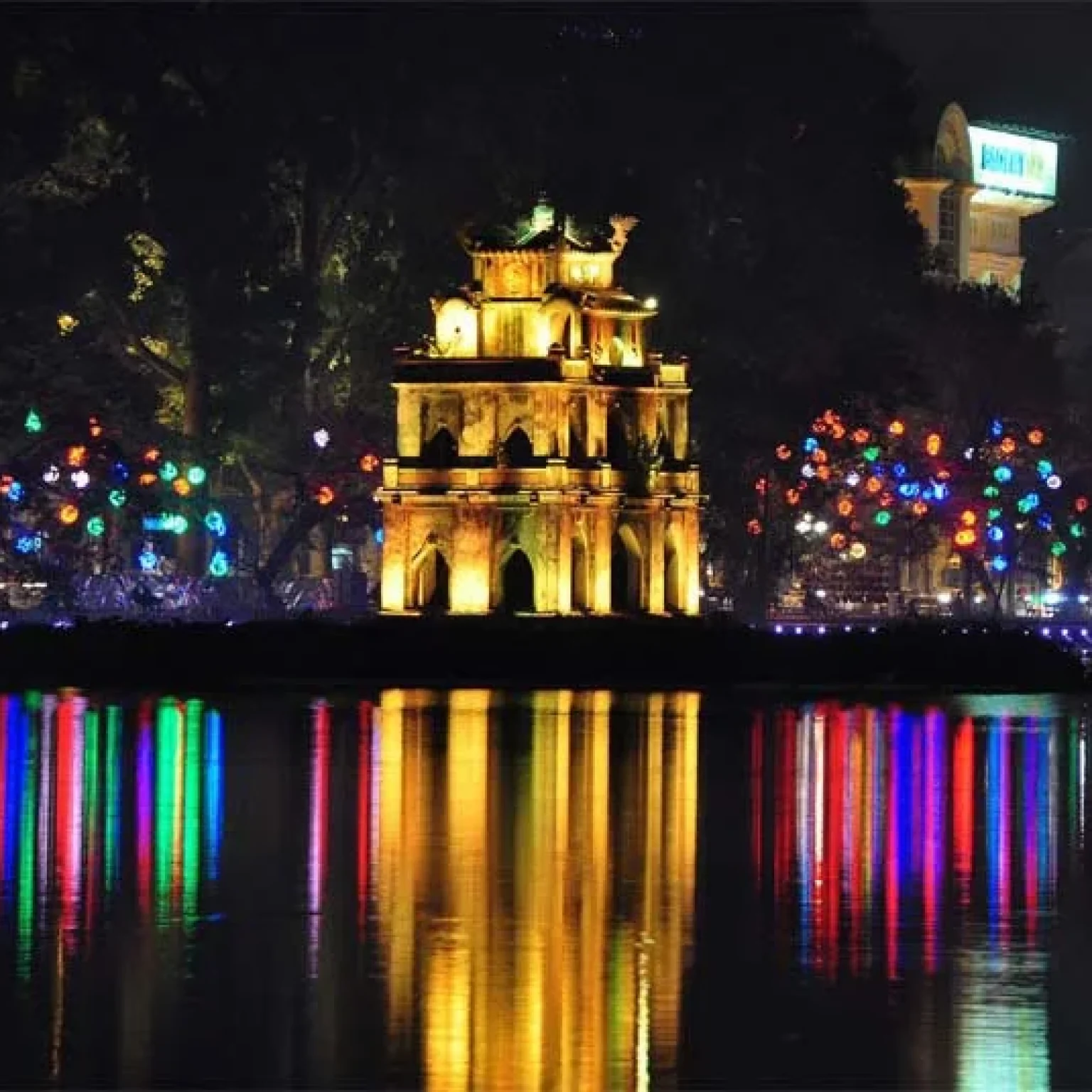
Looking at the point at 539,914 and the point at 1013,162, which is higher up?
the point at 1013,162

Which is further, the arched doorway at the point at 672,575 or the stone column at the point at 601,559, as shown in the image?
the arched doorway at the point at 672,575

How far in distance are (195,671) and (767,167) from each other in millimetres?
44875

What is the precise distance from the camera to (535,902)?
98.7 ft

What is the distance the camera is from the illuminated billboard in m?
164

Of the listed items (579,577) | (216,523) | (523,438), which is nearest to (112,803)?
(523,438)

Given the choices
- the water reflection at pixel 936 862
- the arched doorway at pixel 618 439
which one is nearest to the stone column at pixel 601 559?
the arched doorway at pixel 618 439

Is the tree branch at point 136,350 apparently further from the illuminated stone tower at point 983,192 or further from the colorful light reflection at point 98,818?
the illuminated stone tower at point 983,192

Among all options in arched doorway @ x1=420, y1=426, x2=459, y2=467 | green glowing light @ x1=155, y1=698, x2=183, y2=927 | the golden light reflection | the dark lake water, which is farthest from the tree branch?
the dark lake water

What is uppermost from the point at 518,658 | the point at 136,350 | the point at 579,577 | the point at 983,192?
the point at 983,192

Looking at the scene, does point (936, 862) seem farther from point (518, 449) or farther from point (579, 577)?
point (579, 577)

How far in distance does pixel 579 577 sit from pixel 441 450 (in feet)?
12.4

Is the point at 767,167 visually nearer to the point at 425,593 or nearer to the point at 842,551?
the point at 842,551

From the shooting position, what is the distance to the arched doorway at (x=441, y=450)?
251ft

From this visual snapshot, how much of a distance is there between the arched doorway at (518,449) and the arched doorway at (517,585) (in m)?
2.02
